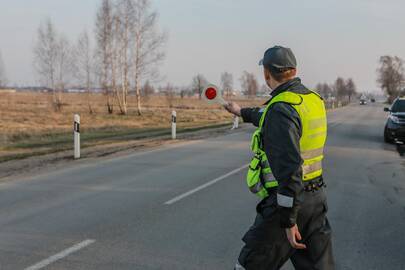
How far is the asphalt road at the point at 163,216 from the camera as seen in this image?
498 cm

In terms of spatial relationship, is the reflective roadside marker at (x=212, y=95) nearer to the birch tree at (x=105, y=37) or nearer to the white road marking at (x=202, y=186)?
the white road marking at (x=202, y=186)

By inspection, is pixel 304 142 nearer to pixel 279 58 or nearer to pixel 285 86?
pixel 285 86

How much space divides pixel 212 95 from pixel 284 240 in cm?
133

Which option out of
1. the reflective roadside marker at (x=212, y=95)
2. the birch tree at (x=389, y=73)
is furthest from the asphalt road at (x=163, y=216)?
the birch tree at (x=389, y=73)

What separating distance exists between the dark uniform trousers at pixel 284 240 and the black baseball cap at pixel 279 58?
2.64 ft

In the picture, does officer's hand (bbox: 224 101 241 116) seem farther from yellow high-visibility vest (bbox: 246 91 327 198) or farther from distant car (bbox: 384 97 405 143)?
distant car (bbox: 384 97 405 143)

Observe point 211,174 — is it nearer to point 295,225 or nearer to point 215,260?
point 215,260

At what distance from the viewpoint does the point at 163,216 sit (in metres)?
6.66

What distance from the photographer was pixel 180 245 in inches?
211

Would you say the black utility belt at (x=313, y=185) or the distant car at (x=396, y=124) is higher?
the black utility belt at (x=313, y=185)

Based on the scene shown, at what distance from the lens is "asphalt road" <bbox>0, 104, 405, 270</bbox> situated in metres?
4.98

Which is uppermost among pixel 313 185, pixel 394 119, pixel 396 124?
pixel 313 185

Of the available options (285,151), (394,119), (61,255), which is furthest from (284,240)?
(394,119)

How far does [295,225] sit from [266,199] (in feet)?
0.87
